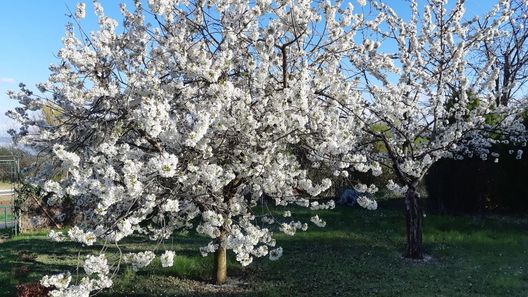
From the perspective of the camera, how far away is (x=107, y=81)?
6.00 meters

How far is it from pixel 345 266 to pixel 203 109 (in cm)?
420

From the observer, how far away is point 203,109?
17.1ft

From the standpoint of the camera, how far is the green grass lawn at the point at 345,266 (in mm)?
6922

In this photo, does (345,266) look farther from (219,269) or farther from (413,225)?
(219,269)

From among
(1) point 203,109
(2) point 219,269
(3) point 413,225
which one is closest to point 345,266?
(3) point 413,225

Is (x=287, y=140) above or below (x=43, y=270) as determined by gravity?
above

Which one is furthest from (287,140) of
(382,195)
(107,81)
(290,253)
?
(382,195)

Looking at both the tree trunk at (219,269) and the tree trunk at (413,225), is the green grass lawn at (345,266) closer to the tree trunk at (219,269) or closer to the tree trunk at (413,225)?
the tree trunk at (219,269)

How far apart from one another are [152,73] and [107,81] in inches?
26.2

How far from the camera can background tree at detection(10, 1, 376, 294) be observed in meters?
5.32

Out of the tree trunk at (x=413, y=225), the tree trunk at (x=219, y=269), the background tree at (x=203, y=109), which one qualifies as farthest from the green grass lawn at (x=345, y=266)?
the background tree at (x=203, y=109)

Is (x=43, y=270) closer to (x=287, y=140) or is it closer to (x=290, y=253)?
(x=290, y=253)

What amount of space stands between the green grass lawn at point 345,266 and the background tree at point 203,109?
3.66ft

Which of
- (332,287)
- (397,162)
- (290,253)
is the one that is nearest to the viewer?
(332,287)
